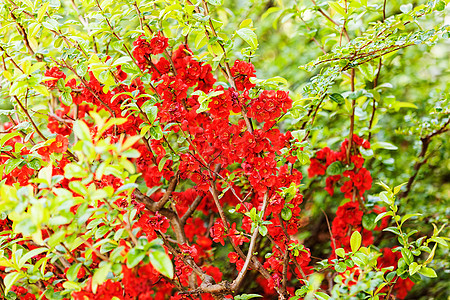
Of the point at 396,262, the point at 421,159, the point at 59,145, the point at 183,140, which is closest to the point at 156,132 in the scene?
the point at 183,140

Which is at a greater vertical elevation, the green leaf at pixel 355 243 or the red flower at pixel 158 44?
the red flower at pixel 158 44

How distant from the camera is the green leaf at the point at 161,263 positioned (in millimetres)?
782

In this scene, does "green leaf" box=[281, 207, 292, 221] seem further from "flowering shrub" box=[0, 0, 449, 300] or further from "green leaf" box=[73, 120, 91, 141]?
"green leaf" box=[73, 120, 91, 141]

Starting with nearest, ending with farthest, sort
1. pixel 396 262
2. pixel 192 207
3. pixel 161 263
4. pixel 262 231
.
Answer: pixel 161 263 < pixel 262 231 < pixel 192 207 < pixel 396 262

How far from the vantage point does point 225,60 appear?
1.29 meters

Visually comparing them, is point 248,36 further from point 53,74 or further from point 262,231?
point 53,74

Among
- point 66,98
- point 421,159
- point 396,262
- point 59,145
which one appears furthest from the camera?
point 421,159

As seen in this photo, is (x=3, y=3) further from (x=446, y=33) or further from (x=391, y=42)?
(x=446, y=33)

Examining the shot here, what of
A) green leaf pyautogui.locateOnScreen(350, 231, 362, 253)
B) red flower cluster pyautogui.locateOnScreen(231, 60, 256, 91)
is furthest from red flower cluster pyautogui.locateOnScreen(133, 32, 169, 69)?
green leaf pyautogui.locateOnScreen(350, 231, 362, 253)

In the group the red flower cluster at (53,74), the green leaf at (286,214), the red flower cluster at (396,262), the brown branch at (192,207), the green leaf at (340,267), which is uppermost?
the red flower cluster at (53,74)

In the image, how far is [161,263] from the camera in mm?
791

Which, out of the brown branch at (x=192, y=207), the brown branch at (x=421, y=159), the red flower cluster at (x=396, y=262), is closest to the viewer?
the brown branch at (x=192, y=207)

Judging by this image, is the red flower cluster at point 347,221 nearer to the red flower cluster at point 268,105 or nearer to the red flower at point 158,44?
the red flower cluster at point 268,105

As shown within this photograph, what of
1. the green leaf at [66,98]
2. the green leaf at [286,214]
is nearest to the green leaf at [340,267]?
the green leaf at [286,214]
